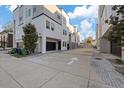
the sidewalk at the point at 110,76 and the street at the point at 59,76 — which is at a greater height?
the street at the point at 59,76

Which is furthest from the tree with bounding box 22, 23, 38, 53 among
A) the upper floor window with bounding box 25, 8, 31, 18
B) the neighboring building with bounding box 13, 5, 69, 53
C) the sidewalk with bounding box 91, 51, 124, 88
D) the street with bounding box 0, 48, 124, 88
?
the sidewalk with bounding box 91, 51, 124, 88

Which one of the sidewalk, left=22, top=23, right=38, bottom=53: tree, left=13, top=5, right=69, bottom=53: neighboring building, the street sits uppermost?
left=13, top=5, right=69, bottom=53: neighboring building

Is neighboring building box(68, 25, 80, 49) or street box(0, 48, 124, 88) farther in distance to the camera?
neighboring building box(68, 25, 80, 49)

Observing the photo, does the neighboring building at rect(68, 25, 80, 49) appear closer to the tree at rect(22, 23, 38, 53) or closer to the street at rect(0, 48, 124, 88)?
the tree at rect(22, 23, 38, 53)

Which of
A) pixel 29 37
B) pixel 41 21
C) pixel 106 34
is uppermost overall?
pixel 41 21

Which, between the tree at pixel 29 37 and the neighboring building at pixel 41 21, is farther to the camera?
the neighboring building at pixel 41 21

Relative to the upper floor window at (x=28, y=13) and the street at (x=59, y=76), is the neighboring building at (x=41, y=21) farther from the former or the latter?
the street at (x=59, y=76)

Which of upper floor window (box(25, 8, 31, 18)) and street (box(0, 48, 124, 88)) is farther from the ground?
upper floor window (box(25, 8, 31, 18))

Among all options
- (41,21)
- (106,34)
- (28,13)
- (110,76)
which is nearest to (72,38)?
(28,13)

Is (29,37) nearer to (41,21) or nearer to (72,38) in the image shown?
(41,21)

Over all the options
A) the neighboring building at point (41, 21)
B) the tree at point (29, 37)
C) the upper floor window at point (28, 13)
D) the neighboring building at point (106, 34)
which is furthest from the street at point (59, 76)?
the upper floor window at point (28, 13)

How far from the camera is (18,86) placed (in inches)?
190
